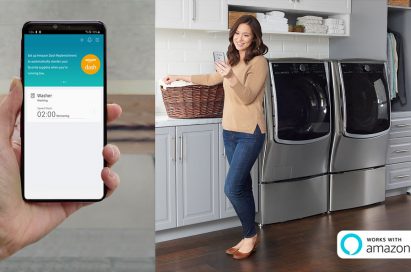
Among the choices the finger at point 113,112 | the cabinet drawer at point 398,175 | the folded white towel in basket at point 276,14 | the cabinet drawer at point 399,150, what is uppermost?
the folded white towel in basket at point 276,14

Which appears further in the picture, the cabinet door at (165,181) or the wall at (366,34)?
the wall at (366,34)

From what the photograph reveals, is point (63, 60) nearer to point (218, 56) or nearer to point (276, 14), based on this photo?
point (218, 56)

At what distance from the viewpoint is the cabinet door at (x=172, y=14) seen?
321 centimetres

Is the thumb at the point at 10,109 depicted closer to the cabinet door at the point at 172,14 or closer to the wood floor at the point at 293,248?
the wood floor at the point at 293,248

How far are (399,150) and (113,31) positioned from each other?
13.5 ft

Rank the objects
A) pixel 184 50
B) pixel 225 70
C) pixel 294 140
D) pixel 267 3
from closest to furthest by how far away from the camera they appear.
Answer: pixel 225 70 < pixel 294 140 < pixel 184 50 < pixel 267 3

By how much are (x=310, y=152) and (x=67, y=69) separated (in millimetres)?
3116

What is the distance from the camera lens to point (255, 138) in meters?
2.71

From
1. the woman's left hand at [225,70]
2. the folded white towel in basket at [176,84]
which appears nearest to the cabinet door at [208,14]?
the folded white towel in basket at [176,84]

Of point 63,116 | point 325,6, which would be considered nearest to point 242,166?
point 325,6

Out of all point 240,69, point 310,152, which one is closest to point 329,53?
point 310,152

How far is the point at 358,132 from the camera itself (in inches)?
150

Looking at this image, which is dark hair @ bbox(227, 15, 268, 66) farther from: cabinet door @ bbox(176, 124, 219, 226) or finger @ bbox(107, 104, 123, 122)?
finger @ bbox(107, 104, 123, 122)

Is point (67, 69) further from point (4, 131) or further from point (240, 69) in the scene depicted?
point (240, 69)
